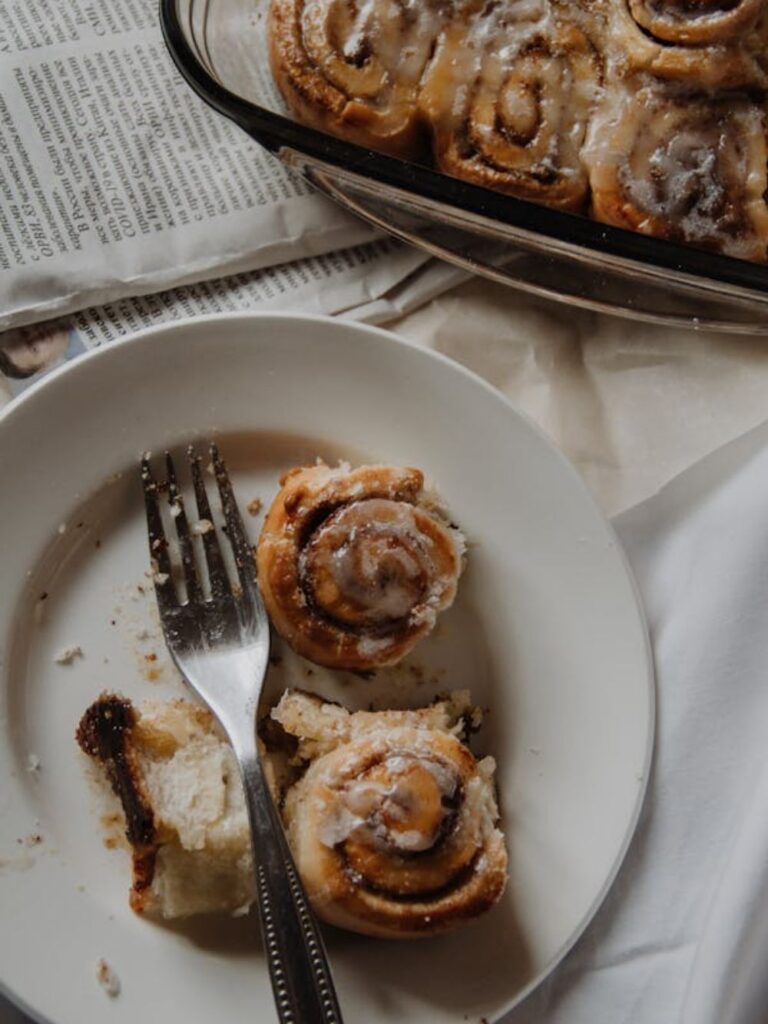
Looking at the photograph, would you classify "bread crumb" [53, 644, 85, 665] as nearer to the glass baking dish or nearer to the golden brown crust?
the golden brown crust

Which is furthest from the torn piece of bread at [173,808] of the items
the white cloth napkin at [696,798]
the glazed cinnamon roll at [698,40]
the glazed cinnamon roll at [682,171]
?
the glazed cinnamon roll at [698,40]

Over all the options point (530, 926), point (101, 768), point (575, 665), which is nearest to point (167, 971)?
point (101, 768)

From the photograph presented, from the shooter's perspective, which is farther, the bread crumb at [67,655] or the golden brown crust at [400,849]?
the bread crumb at [67,655]

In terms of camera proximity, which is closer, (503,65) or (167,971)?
(167,971)

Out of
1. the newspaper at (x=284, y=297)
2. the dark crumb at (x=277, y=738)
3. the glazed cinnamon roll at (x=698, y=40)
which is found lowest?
the dark crumb at (x=277, y=738)

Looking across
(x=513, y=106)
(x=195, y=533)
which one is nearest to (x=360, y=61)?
(x=513, y=106)

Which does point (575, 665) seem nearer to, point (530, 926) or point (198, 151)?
point (530, 926)

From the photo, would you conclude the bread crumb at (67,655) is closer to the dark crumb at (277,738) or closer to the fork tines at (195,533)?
the fork tines at (195,533)

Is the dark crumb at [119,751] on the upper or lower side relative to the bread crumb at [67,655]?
lower
